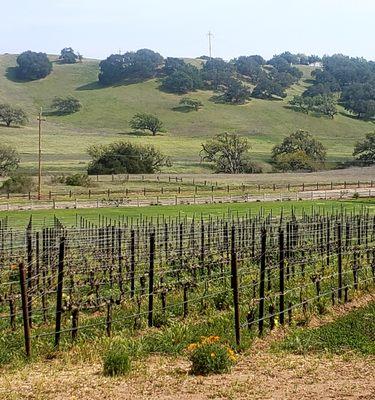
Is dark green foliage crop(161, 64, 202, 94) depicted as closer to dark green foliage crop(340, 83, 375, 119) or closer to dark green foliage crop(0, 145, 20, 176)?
dark green foliage crop(340, 83, 375, 119)

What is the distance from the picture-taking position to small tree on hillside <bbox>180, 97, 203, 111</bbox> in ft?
492

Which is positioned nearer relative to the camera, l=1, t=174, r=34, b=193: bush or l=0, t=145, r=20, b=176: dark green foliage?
l=1, t=174, r=34, b=193: bush

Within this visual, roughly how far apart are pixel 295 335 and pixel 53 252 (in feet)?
32.8

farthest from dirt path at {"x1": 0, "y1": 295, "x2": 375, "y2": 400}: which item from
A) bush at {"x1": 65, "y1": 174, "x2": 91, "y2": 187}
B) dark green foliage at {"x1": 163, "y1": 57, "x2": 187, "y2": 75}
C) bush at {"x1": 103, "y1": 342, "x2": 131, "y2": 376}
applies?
dark green foliage at {"x1": 163, "y1": 57, "x2": 187, "y2": 75}

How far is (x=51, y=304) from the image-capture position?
53.4 feet

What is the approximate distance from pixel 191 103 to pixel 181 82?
52.3 feet

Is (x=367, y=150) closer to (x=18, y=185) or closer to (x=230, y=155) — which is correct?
(x=230, y=155)

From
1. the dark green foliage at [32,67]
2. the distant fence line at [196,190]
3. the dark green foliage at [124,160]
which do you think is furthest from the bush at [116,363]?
the dark green foliage at [32,67]

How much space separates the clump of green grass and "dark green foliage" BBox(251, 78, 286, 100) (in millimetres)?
157747

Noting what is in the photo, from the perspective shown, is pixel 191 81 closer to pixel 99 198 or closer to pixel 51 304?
pixel 99 198

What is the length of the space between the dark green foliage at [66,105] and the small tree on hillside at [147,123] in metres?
24.1

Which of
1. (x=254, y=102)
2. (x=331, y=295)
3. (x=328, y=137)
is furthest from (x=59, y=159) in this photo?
(x=331, y=295)

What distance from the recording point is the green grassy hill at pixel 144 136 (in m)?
108

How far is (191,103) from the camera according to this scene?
151 metres
